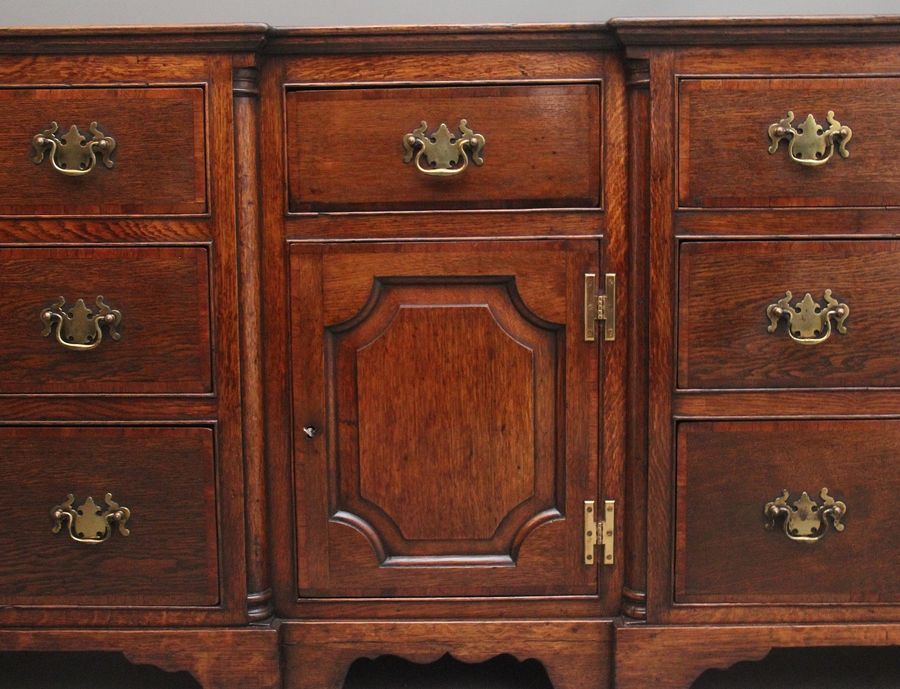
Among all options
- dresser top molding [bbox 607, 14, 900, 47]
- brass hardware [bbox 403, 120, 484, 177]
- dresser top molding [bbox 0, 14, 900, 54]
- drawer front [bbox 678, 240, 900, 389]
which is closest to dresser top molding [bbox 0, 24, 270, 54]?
dresser top molding [bbox 0, 14, 900, 54]

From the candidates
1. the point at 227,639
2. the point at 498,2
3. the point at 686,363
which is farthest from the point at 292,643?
the point at 498,2

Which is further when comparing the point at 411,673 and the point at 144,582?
the point at 411,673

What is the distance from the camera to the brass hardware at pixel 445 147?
1.17m

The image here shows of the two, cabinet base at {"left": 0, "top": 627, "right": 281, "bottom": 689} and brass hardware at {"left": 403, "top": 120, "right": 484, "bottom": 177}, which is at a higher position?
brass hardware at {"left": 403, "top": 120, "right": 484, "bottom": 177}

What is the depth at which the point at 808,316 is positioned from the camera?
3.86ft

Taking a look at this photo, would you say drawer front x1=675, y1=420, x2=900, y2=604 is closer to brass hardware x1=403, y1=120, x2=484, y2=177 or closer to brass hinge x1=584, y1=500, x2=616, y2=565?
brass hinge x1=584, y1=500, x2=616, y2=565

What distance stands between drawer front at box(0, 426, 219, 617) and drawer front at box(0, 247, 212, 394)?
0.06m

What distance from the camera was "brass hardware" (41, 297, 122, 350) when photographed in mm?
1185

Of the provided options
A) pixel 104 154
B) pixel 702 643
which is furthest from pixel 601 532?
pixel 104 154

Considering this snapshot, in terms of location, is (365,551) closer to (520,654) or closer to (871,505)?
(520,654)

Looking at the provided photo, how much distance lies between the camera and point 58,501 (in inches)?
48.1

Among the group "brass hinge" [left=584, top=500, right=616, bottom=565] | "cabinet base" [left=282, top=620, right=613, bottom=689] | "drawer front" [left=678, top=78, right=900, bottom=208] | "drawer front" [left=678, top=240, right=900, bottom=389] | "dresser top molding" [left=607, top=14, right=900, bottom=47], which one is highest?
"dresser top molding" [left=607, top=14, right=900, bottom=47]

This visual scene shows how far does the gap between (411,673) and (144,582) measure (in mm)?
402

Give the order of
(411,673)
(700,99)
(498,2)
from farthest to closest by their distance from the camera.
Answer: (498,2) < (411,673) < (700,99)
